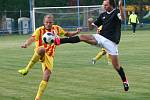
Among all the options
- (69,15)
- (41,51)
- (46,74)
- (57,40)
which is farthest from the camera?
(69,15)

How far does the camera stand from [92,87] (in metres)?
13.1

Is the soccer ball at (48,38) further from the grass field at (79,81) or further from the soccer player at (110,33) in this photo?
the grass field at (79,81)

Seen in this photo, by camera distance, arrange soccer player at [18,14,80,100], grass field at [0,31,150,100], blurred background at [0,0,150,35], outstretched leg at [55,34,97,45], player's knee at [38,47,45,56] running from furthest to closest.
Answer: blurred background at [0,0,150,35], grass field at [0,31,150,100], outstretched leg at [55,34,97,45], soccer player at [18,14,80,100], player's knee at [38,47,45,56]

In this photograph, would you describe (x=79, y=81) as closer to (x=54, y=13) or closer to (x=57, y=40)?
(x=57, y=40)

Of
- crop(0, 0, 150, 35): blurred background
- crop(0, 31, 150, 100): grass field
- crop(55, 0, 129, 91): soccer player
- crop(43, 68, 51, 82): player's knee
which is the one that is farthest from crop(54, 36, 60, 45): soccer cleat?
crop(0, 0, 150, 35): blurred background

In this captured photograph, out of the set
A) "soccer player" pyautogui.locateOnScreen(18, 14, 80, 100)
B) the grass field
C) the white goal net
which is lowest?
the grass field

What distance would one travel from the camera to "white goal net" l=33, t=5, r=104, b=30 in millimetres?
48469

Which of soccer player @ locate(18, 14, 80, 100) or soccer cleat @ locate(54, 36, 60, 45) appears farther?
soccer cleat @ locate(54, 36, 60, 45)

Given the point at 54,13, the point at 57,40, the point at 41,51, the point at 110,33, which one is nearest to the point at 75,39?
the point at 57,40

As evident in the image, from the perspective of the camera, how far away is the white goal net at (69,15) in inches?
1908

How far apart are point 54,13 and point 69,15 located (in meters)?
1.69

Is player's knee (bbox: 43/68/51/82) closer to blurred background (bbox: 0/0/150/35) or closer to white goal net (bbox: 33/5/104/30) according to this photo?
blurred background (bbox: 0/0/150/35)

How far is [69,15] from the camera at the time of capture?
165ft

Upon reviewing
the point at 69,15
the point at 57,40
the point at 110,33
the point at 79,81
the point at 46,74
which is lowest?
the point at 79,81
